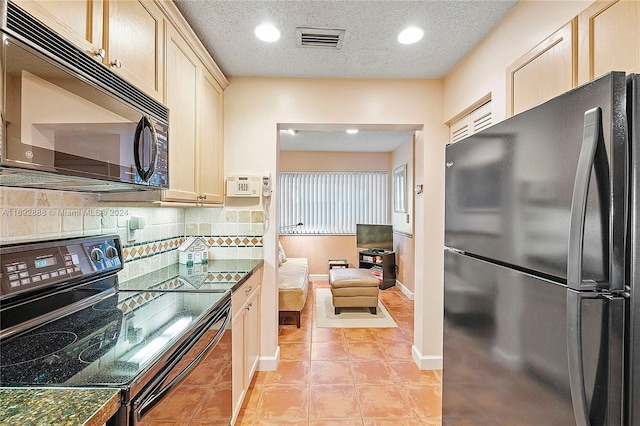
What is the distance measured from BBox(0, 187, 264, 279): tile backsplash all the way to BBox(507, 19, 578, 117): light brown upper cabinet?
199cm

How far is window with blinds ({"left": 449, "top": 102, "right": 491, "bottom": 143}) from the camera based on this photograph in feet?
6.92

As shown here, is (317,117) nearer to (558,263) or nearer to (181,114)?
(181,114)

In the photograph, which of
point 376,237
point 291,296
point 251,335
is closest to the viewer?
point 251,335

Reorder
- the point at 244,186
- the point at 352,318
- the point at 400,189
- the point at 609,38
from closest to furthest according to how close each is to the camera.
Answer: the point at 609,38 → the point at 244,186 → the point at 352,318 → the point at 400,189

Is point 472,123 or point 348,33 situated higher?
point 348,33

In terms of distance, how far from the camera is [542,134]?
86cm

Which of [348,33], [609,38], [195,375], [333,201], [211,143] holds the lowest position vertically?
[195,375]

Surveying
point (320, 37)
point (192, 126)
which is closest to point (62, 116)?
point (192, 126)

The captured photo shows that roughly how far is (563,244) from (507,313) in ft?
1.12

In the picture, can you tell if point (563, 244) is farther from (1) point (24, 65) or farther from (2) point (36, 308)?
(2) point (36, 308)

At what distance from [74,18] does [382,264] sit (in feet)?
16.8

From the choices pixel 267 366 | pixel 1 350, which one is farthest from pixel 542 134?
pixel 267 366

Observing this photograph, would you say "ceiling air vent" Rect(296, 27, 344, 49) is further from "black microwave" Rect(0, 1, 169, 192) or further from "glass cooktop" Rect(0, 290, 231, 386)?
"glass cooktop" Rect(0, 290, 231, 386)

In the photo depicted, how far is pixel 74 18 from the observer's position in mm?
1014
